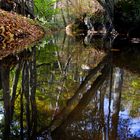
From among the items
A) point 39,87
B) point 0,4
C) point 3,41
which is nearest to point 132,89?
point 39,87

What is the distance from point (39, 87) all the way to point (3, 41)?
615 cm

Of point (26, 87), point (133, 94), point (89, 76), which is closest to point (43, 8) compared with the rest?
point (89, 76)

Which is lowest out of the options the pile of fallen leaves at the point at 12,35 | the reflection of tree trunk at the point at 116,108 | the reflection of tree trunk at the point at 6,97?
the reflection of tree trunk at the point at 116,108

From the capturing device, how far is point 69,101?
5.76m

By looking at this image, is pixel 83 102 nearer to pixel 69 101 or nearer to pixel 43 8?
pixel 69 101

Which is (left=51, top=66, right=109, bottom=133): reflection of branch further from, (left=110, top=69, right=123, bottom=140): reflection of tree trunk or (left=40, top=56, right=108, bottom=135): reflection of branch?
(left=110, top=69, right=123, bottom=140): reflection of tree trunk

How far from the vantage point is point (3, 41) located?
40.7 feet

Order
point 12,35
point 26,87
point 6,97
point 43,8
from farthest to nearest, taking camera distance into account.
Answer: point 43,8 → point 12,35 → point 26,87 → point 6,97

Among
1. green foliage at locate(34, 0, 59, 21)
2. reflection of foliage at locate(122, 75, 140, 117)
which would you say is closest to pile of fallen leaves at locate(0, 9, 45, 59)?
reflection of foliage at locate(122, 75, 140, 117)

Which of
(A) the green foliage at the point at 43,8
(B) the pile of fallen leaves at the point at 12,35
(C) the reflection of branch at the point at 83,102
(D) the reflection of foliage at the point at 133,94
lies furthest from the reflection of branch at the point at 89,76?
(A) the green foliage at the point at 43,8

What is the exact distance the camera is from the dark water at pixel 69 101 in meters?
4.30

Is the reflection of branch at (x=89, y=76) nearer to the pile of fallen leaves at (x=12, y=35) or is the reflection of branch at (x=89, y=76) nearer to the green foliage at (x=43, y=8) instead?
the pile of fallen leaves at (x=12, y=35)

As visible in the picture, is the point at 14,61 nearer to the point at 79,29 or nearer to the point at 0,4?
the point at 0,4

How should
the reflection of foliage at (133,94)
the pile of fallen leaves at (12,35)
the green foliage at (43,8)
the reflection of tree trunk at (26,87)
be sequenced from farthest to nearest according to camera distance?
the green foliage at (43,8) → the pile of fallen leaves at (12,35) → the reflection of foliage at (133,94) → the reflection of tree trunk at (26,87)
